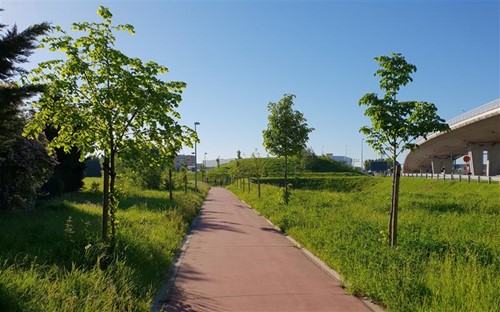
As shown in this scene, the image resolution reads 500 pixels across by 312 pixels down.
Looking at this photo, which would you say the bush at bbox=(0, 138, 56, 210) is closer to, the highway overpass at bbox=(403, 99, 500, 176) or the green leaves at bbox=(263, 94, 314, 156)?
the green leaves at bbox=(263, 94, 314, 156)

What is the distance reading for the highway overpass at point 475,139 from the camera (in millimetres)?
40281

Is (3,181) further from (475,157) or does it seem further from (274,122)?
(475,157)

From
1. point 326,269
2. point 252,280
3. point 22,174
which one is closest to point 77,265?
point 252,280

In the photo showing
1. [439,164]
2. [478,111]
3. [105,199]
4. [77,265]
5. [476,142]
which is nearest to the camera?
[77,265]

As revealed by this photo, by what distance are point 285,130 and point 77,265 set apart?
52.0ft

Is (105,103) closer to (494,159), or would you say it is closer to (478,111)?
(478,111)

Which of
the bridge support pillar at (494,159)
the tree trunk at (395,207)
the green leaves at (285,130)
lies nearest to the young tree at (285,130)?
the green leaves at (285,130)

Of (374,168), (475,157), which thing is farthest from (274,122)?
(374,168)

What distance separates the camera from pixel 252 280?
7684mm

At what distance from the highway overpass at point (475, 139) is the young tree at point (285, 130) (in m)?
13.4

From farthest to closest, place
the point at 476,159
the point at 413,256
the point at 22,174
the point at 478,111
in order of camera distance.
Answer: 1. the point at 476,159
2. the point at 478,111
3. the point at 22,174
4. the point at 413,256

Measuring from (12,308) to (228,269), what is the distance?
472cm

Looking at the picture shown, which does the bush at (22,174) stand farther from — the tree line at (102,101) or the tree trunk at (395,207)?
the tree trunk at (395,207)

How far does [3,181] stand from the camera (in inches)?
564
